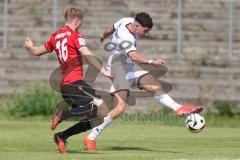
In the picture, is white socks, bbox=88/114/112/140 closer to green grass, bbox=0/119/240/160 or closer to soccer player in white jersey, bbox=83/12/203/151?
soccer player in white jersey, bbox=83/12/203/151

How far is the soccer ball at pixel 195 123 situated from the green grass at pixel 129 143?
389 mm

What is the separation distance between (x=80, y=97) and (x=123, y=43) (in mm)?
1542

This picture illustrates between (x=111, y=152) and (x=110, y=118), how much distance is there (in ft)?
2.46

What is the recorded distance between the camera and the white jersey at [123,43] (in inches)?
544

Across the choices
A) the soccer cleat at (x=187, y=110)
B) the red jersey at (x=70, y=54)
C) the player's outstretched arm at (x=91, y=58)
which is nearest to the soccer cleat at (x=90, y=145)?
the red jersey at (x=70, y=54)

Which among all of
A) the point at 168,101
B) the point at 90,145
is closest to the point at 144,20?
the point at 168,101

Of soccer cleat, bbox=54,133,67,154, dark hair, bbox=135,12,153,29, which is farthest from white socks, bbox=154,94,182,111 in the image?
soccer cleat, bbox=54,133,67,154

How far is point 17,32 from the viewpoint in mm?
28547

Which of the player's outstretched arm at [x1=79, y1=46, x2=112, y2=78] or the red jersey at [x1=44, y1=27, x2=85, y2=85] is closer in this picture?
the player's outstretched arm at [x1=79, y1=46, x2=112, y2=78]

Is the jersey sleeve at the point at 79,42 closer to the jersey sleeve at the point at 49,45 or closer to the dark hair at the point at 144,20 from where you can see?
the jersey sleeve at the point at 49,45

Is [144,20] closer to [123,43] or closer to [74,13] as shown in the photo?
[123,43]

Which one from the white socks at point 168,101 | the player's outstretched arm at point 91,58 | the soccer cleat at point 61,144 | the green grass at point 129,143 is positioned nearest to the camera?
the player's outstretched arm at point 91,58

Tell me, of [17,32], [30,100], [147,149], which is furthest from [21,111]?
[147,149]

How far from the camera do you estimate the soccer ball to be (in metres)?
13.5
